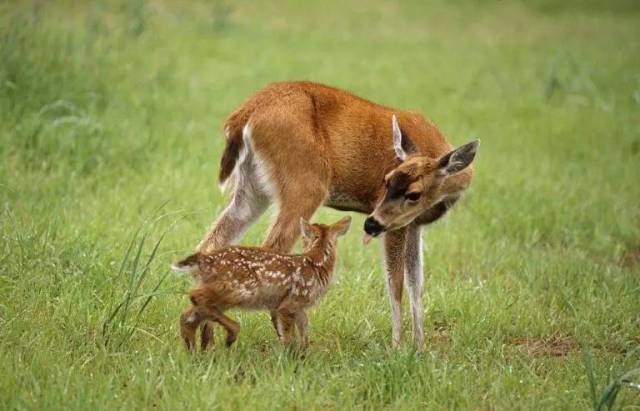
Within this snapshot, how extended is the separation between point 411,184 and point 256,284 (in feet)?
4.19

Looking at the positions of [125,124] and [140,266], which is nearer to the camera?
[140,266]

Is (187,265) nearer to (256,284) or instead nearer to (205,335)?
(256,284)

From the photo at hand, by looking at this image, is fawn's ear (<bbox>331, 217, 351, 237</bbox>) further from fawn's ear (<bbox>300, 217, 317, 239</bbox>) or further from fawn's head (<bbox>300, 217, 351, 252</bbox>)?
fawn's ear (<bbox>300, 217, 317, 239</bbox>)

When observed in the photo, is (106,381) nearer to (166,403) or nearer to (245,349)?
(166,403)

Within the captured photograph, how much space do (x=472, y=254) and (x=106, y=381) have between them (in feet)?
12.8

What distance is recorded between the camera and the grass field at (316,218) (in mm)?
5207

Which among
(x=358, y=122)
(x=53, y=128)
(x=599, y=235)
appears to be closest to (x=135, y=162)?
(x=53, y=128)

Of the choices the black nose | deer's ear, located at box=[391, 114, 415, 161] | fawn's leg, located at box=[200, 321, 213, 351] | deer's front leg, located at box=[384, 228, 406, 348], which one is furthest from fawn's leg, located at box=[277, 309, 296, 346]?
deer's ear, located at box=[391, 114, 415, 161]

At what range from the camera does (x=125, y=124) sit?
1021 centimetres

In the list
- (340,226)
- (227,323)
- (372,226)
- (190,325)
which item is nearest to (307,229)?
(340,226)

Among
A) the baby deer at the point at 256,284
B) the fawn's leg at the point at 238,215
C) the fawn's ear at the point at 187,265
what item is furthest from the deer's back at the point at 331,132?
the fawn's ear at the point at 187,265

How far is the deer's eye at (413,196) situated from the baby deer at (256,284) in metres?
0.62

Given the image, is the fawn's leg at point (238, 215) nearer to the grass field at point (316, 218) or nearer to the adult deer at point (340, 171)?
the adult deer at point (340, 171)

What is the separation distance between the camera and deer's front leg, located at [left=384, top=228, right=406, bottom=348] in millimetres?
6230
